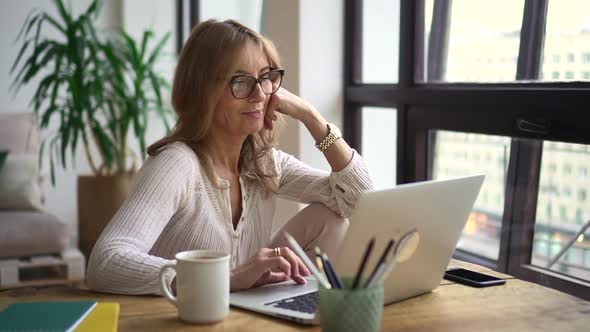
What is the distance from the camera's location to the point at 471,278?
1486 mm

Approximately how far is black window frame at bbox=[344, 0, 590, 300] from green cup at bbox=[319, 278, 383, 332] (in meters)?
1.06

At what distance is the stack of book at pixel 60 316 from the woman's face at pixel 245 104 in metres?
0.73

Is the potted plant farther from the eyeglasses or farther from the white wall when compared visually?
the eyeglasses

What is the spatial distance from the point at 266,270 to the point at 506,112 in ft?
3.43

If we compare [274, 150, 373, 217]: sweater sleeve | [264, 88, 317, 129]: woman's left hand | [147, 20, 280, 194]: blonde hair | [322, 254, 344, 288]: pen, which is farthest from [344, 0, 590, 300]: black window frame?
[322, 254, 344, 288]: pen

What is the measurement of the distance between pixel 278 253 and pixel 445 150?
123cm

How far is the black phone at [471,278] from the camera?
1447mm

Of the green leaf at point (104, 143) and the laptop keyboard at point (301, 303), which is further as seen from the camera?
the green leaf at point (104, 143)

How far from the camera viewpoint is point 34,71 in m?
4.00

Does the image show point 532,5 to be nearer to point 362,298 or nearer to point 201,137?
point 201,137

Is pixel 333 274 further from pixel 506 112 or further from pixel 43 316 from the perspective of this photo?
pixel 506 112

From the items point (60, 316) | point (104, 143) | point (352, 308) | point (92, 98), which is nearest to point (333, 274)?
point (352, 308)

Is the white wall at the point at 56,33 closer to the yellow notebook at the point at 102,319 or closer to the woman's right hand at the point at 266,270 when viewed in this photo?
the woman's right hand at the point at 266,270

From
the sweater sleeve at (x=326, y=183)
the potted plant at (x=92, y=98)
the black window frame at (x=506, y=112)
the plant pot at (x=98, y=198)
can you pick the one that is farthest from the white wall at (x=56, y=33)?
the sweater sleeve at (x=326, y=183)
